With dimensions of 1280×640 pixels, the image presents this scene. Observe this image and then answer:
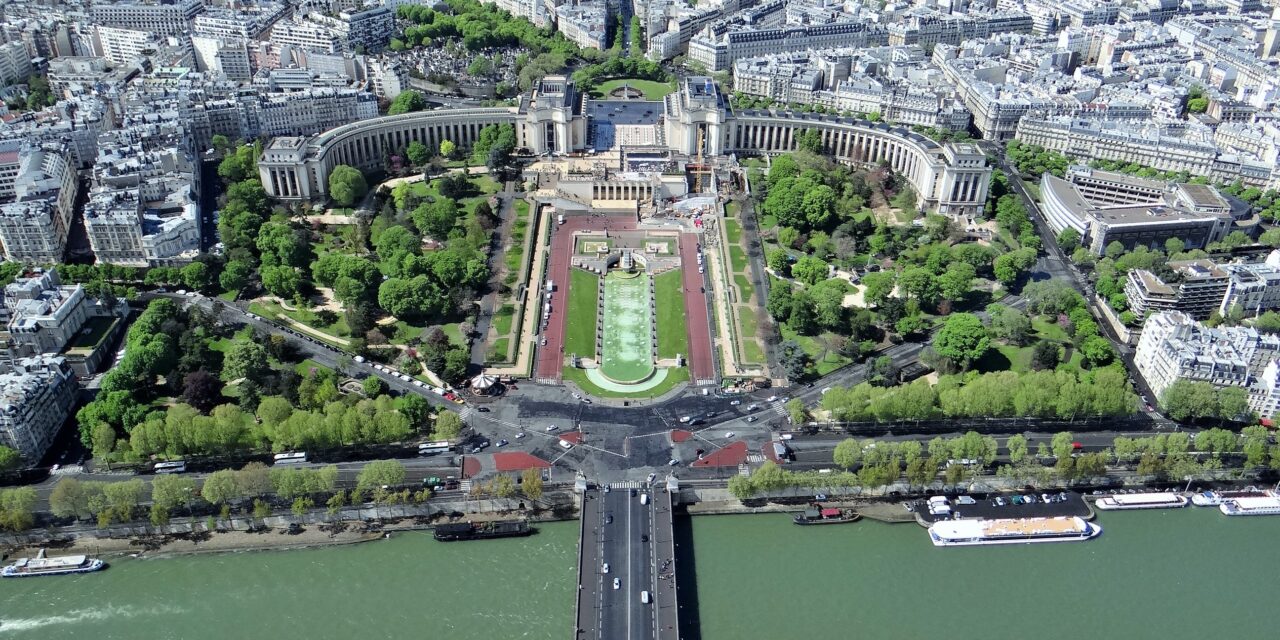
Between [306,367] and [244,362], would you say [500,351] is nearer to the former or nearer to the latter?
[306,367]

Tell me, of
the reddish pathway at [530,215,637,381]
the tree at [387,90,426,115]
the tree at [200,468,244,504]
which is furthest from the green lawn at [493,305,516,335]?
the tree at [387,90,426,115]

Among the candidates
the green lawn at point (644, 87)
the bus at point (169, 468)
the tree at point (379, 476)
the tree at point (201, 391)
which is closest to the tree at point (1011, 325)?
the tree at point (379, 476)

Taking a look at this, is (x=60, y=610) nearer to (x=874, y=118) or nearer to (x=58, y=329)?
(x=58, y=329)

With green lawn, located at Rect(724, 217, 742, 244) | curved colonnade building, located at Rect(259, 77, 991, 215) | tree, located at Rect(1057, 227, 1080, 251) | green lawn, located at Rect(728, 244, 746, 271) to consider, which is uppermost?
curved colonnade building, located at Rect(259, 77, 991, 215)

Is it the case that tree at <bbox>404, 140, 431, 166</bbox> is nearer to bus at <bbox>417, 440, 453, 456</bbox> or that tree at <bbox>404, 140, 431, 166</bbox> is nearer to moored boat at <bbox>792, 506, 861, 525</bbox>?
bus at <bbox>417, 440, 453, 456</bbox>

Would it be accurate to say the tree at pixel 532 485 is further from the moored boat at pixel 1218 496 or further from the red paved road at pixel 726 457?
the moored boat at pixel 1218 496

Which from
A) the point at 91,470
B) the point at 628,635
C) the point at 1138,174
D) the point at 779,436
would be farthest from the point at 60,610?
the point at 1138,174
